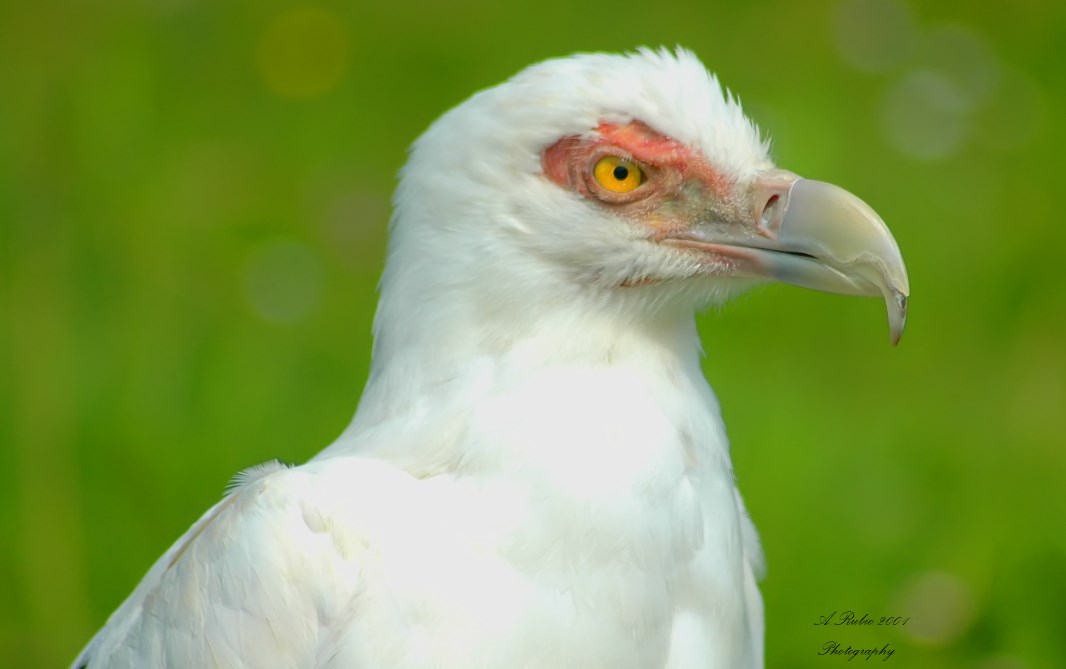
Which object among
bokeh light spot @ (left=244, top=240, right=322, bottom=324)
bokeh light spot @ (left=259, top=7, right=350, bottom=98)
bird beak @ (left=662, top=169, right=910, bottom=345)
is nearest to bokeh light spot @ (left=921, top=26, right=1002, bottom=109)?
bokeh light spot @ (left=259, top=7, right=350, bottom=98)

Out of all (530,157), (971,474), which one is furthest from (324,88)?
(530,157)

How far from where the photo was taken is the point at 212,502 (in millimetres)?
5395

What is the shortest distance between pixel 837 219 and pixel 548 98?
2.07ft

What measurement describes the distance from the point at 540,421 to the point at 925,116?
511 cm

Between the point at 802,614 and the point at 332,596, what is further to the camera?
the point at 802,614

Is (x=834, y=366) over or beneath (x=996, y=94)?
beneath

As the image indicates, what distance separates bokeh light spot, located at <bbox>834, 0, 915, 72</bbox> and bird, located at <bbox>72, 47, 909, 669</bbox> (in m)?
4.90

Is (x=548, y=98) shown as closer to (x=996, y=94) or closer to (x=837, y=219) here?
(x=837, y=219)

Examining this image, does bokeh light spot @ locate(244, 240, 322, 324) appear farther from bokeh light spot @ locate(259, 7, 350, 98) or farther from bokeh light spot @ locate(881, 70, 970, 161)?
bokeh light spot @ locate(881, 70, 970, 161)

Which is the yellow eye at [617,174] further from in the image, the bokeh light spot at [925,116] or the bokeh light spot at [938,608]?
the bokeh light spot at [925,116]

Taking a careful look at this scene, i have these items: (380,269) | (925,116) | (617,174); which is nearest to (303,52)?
(380,269)

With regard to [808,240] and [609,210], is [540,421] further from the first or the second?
[808,240]

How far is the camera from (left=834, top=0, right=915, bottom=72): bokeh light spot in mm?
7922

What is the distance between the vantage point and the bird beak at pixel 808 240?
10.00 feet
